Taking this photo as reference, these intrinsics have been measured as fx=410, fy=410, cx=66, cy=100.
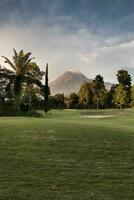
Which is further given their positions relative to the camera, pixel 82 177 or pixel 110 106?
pixel 110 106

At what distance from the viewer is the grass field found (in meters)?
8.83

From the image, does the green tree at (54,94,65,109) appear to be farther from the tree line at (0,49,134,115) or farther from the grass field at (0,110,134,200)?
the grass field at (0,110,134,200)

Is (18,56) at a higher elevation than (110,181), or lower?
higher

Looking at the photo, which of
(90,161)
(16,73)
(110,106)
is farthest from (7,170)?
(110,106)

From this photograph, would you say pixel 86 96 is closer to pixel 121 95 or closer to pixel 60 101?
pixel 60 101

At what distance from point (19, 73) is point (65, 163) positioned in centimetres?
4624

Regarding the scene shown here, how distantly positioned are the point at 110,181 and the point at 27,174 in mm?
2014

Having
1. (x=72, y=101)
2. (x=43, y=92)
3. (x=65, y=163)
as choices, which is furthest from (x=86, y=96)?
(x=65, y=163)

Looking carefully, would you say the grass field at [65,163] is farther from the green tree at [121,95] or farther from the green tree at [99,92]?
the green tree at [99,92]

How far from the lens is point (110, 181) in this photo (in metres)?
9.69

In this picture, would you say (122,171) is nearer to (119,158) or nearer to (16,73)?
(119,158)

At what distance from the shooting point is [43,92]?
70188 millimetres

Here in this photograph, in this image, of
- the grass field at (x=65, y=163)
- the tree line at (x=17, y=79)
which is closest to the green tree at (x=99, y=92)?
the tree line at (x=17, y=79)

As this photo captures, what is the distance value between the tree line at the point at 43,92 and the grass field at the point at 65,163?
128 ft
